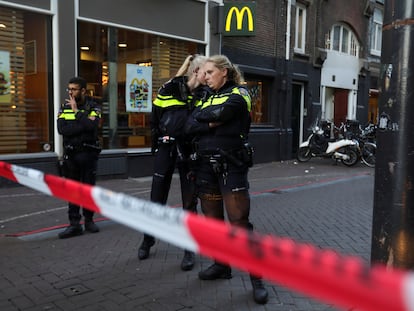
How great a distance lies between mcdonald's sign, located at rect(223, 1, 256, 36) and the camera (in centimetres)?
1084

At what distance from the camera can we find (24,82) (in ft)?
26.2

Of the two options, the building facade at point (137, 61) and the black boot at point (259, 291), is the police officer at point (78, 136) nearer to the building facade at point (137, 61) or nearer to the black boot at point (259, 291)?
the black boot at point (259, 291)

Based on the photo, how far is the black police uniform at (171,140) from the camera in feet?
13.3

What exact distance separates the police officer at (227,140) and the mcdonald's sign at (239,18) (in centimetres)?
778

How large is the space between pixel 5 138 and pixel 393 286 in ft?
25.8

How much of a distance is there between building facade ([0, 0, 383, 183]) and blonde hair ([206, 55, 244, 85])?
5485mm

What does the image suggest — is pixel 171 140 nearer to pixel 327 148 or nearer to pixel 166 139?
pixel 166 139

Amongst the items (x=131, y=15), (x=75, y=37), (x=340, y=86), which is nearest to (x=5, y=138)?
(x=75, y=37)

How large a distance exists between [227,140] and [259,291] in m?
1.20

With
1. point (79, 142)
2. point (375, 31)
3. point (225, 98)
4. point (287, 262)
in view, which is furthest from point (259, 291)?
point (375, 31)

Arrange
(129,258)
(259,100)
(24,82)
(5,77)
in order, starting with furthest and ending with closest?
(259,100)
(24,82)
(5,77)
(129,258)

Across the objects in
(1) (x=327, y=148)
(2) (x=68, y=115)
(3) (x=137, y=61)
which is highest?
(3) (x=137, y=61)

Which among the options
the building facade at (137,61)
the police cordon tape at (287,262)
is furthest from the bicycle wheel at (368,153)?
the police cordon tape at (287,262)

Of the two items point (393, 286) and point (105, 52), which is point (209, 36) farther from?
point (393, 286)
